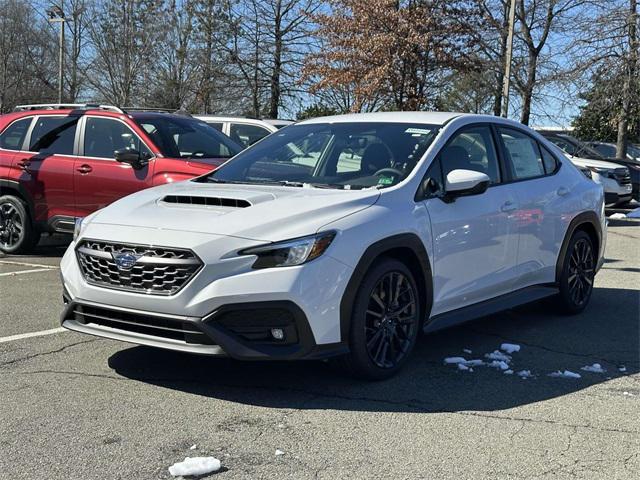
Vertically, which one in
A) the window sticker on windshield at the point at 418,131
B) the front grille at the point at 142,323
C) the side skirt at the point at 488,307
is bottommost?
the side skirt at the point at 488,307

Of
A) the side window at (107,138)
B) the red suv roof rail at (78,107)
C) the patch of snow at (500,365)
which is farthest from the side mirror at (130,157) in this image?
the patch of snow at (500,365)

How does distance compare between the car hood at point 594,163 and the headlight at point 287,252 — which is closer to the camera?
the headlight at point 287,252

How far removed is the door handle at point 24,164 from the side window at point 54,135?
176 millimetres

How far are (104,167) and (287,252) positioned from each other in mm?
5303

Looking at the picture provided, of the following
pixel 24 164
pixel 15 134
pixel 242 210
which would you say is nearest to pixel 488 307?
pixel 242 210

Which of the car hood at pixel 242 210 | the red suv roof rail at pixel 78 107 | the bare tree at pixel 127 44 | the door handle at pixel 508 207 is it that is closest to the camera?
the car hood at pixel 242 210

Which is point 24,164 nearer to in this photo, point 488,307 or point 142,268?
point 142,268

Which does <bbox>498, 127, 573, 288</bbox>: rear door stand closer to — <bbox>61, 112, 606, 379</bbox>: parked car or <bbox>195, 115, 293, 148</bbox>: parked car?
<bbox>61, 112, 606, 379</bbox>: parked car

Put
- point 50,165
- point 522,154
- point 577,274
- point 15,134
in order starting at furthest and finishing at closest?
point 15,134, point 50,165, point 577,274, point 522,154

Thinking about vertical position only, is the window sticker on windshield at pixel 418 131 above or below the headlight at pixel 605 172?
above

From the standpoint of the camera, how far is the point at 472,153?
5738mm

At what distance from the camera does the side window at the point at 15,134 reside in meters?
9.70

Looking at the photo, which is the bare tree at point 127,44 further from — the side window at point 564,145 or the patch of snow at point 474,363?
the patch of snow at point 474,363

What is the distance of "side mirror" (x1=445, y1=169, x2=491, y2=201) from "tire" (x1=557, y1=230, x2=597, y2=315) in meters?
1.83
